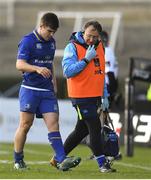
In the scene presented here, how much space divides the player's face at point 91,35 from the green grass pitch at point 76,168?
1.67 metres

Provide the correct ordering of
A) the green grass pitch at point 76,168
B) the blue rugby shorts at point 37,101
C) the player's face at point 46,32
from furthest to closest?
1. the blue rugby shorts at point 37,101
2. the player's face at point 46,32
3. the green grass pitch at point 76,168

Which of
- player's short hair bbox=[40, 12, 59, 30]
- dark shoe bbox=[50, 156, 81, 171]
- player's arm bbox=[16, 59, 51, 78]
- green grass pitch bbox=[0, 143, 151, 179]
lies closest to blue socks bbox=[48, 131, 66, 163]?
dark shoe bbox=[50, 156, 81, 171]

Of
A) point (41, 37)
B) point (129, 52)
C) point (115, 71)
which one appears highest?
point (41, 37)

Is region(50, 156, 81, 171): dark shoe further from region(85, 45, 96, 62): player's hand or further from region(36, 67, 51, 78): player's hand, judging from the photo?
region(85, 45, 96, 62): player's hand

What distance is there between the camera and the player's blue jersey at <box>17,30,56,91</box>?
12273 mm

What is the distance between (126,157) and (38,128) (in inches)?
169

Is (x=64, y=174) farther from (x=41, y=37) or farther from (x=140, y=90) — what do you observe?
(x=140, y=90)

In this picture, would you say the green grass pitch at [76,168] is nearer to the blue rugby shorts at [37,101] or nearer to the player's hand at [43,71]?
the blue rugby shorts at [37,101]

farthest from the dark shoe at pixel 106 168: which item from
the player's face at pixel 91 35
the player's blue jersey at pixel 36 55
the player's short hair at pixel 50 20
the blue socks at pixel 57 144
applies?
the player's short hair at pixel 50 20

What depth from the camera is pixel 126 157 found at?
53.7ft

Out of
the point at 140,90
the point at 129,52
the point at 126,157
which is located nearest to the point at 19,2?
the point at 129,52

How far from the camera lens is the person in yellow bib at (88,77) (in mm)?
12305

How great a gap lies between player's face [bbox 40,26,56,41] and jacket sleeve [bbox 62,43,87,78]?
0.30 m

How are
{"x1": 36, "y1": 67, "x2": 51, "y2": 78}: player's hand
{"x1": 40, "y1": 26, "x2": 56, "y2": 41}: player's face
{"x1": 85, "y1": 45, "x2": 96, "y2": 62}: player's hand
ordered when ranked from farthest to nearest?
{"x1": 85, "y1": 45, "x2": 96, "y2": 62}: player's hand < {"x1": 40, "y1": 26, "x2": 56, "y2": 41}: player's face < {"x1": 36, "y1": 67, "x2": 51, "y2": 78}: player's hand
